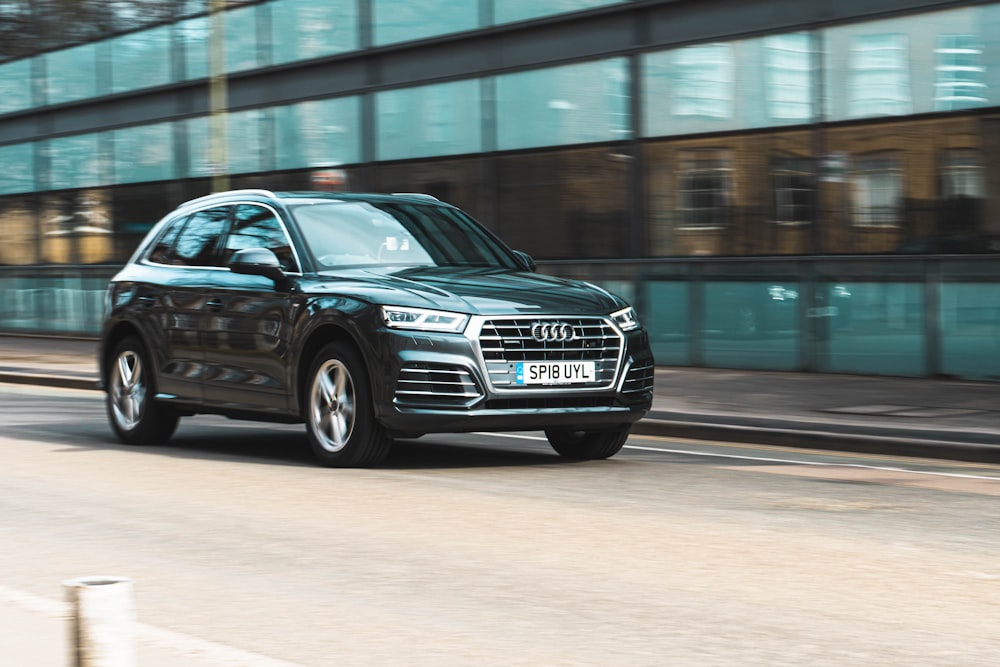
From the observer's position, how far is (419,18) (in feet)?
76.1

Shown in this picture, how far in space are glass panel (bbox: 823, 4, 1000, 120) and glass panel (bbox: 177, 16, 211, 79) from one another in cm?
1426

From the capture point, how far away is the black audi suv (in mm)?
9250

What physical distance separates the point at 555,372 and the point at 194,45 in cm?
2089

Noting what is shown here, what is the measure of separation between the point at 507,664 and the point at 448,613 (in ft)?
2.65

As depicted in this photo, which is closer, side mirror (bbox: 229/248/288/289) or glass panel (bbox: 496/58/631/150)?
side mirror (bbox: 229/248/288/289)

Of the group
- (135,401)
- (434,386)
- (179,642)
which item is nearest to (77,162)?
(135,401)

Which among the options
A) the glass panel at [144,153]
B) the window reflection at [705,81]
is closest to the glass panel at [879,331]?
the window reflection at [705,81]

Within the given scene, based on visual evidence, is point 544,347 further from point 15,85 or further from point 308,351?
point 15,85

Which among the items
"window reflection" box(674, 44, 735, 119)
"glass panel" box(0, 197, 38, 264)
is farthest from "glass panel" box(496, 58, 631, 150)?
"glass panel" box(0, 197, 38, 264)

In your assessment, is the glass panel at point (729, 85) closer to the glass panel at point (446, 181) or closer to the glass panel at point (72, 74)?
the glass panel at point (446, 181)

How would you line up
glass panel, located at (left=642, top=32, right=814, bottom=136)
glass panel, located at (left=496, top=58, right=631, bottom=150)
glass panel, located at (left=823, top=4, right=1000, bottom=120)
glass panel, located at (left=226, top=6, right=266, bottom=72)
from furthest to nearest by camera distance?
1. glass panel, located at (left=226, top=6, right=266, bottom=72)
2. glass panel, located at (left=496, top=58, right=631, bottom=150)
3. glass panel, located at (left=642, top=32, right=814, bottom=136)
4. glass panel, located at (left=823, top=4, right=1000, bottom=120)

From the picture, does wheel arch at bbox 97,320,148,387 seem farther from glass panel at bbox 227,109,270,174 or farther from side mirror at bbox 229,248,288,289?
glass panel at bbox 227,109,270,174

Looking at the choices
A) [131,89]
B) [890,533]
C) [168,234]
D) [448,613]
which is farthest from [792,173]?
[131,89]

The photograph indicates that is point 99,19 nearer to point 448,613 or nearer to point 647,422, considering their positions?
point 647,422
